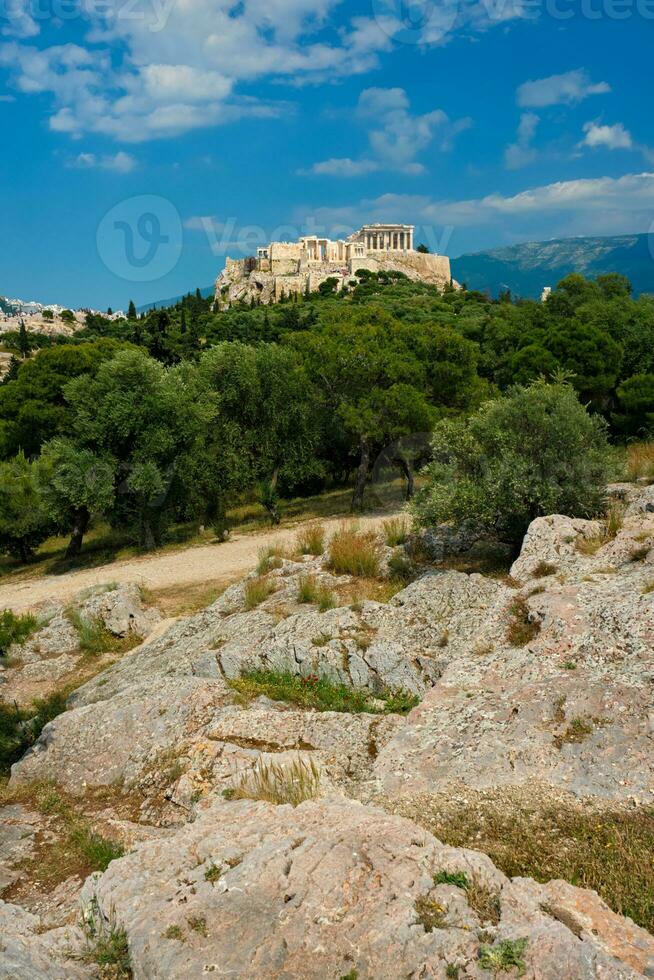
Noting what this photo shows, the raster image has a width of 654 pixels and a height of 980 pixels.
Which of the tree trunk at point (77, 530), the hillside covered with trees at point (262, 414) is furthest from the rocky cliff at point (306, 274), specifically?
the tree trunk at point (77, 530)

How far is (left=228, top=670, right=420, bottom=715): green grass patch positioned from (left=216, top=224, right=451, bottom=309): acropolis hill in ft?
379

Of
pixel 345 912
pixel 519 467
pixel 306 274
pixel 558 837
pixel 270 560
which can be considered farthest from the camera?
pixel 306 274

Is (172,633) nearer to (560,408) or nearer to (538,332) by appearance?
(560,408)

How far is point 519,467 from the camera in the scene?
11992 mm

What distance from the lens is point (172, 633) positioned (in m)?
12.7

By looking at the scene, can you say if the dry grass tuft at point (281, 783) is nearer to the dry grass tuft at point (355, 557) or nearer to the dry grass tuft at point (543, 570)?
the dry grass tuft at point (543, 570)

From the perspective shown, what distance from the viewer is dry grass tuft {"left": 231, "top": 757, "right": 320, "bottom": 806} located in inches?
243

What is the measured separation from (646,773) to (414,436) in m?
17.7

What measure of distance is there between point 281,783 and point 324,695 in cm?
241

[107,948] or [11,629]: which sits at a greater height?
[11,629]

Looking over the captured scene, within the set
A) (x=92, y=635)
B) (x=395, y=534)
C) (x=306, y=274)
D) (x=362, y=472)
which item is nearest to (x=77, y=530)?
(x=92, y=635)

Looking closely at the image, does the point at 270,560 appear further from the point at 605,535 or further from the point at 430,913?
the point at 430,913

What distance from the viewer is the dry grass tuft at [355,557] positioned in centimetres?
1310

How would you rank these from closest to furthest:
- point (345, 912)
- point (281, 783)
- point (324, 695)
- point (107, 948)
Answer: point (345, 912) < point (107, 948) < point (281, 783) < point (324, 695)
